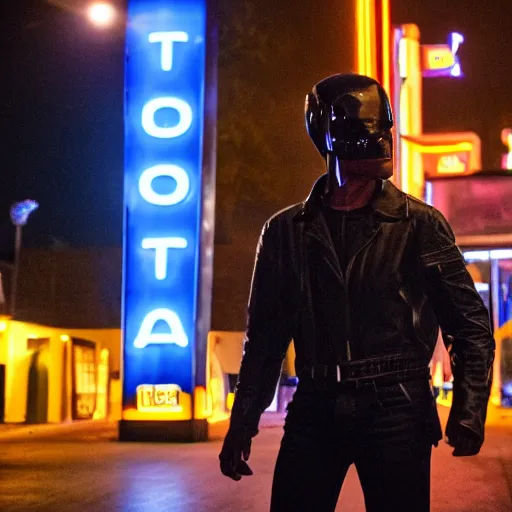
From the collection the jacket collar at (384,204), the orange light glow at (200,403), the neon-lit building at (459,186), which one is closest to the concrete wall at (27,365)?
the orange light glow at (200,403)

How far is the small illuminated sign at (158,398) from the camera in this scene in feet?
41.3

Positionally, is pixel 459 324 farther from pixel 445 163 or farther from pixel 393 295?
pixel 445 163

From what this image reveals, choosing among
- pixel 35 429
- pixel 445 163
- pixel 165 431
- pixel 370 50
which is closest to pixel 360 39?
pixel 370 50

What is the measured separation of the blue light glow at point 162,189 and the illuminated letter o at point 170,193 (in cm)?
1

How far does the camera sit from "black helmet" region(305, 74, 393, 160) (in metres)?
2.48

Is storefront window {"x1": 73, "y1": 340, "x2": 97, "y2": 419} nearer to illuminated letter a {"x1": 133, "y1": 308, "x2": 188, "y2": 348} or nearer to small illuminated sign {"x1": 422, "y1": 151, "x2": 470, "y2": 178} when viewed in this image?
illuminated letter a {"x1": 133, "y1": 308, "x2": 188, "y2": 348}

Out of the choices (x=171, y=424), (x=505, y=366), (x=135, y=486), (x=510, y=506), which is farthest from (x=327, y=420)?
(x=505, y=366)

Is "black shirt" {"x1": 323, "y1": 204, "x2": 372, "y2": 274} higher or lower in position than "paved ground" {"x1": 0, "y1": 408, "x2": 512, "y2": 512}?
higher

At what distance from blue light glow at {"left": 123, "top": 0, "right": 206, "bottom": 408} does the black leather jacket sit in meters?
10.1

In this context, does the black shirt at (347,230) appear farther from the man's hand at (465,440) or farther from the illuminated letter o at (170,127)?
the illuminated letter o at (170,127)

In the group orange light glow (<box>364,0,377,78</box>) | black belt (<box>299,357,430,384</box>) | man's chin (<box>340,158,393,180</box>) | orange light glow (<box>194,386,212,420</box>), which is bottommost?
orange light glow (<box>194,386,212,420</box>)

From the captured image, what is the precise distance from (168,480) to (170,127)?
6.21m

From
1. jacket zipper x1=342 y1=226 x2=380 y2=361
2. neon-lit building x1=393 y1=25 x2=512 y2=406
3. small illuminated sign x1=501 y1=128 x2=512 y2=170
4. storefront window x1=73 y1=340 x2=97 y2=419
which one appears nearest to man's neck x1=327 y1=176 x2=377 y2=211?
jacket zipper x1=342 y1=226 x2=380 y2=361

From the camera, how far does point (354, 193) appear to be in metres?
2.56
